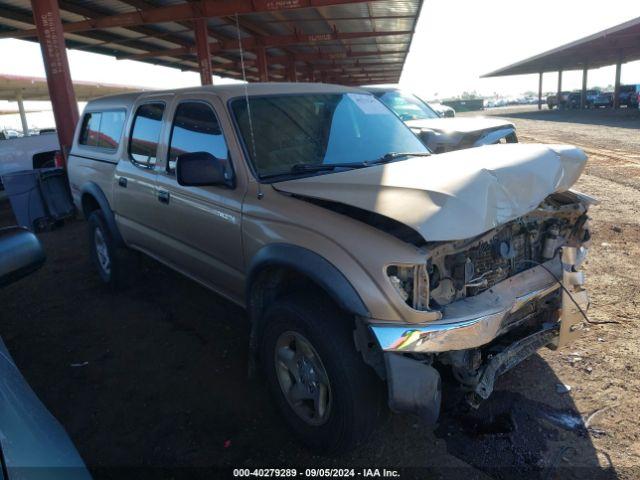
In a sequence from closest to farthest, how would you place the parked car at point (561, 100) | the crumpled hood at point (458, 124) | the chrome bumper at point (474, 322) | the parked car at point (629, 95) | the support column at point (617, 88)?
the chrome bumper at point (474, 322) → the crumpled hood at point (458, 124) → the support column at point (617, 88) → the parked car at point (629, 95) → the parked car at point (561, 100)

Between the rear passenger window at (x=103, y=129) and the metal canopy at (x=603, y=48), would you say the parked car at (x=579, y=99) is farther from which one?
the rear passenger window at (x=103, y=129)

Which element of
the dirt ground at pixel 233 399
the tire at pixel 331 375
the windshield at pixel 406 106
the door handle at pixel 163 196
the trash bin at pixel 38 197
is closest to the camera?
the tire at pixel 331 375

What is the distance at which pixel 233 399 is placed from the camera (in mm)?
3207

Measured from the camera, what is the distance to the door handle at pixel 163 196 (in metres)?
3.79

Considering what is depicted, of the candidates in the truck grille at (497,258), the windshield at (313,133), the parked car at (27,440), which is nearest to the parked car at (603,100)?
the windshield at (313,133)

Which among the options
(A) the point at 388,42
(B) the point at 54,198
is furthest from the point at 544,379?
(A) the point at 388,42

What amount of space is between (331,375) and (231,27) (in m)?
16.1

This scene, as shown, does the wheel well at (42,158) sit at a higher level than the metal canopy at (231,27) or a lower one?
lower

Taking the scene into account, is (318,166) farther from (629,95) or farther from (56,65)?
(629,95)

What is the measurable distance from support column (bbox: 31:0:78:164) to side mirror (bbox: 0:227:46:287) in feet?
27.1

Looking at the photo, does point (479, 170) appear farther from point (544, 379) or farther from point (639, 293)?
point (639, 293)

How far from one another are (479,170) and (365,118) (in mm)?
1497

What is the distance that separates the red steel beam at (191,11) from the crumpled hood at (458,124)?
4.49 m

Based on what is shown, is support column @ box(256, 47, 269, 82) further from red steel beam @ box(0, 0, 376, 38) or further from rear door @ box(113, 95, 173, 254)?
rear door @ box(113, 95, 173, 254)
